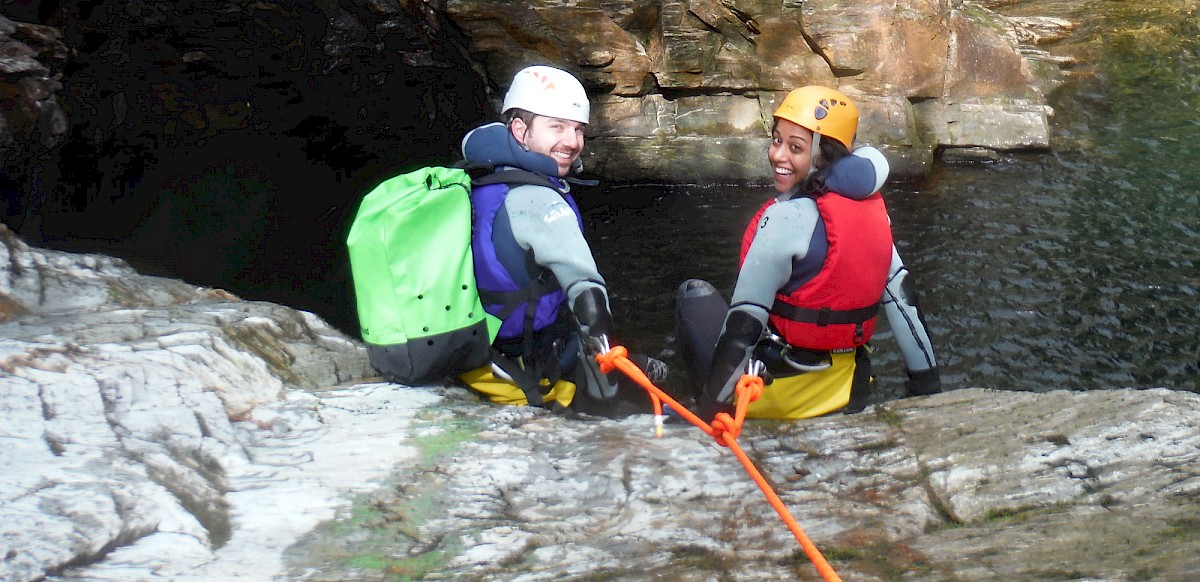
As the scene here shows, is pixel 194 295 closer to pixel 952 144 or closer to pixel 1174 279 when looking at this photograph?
pixel 1174 279

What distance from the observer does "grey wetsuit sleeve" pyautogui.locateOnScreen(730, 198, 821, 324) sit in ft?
12.8

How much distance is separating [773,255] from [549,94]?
1.26 m

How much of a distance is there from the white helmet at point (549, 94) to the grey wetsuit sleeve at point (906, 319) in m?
1.77

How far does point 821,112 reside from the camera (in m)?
4.01

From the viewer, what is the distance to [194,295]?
5410 mm

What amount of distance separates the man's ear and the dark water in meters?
3.57

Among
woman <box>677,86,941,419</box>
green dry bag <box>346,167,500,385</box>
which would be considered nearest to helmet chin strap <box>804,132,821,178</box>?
woman <box>677,86,941,419</box>

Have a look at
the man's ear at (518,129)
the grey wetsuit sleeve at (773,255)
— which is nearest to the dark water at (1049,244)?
the grey wetsuit sleeve at (773,255)

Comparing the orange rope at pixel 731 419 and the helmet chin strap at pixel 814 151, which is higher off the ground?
the helmet chin strap at pixel 814 151

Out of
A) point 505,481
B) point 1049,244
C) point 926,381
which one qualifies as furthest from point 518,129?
point 1049,244

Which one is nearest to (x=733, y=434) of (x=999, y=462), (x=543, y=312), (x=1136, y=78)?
(x=999, y=462)

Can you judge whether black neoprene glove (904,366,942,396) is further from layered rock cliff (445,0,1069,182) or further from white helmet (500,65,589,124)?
layered rock cliff (445,0,1069,182)

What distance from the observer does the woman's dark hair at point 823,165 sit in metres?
3.99

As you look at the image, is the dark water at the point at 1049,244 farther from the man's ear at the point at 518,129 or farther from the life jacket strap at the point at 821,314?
the man's ear at the point at 518,129
